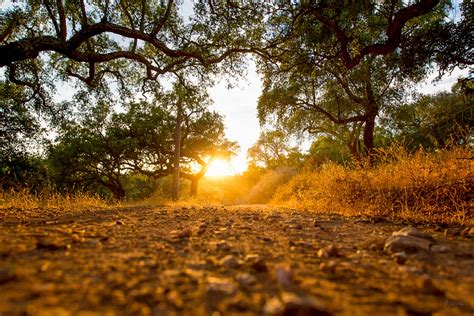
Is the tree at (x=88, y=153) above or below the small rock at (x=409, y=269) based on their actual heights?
above

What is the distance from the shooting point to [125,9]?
8.26 meters

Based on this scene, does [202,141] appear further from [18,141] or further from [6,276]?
[6,276]

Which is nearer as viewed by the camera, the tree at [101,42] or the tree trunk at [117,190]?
the tree at [101,42]

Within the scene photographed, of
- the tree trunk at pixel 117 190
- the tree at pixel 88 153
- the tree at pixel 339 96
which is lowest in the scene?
the tree trunk at pixel 117 190

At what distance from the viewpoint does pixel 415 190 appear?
16.1ft

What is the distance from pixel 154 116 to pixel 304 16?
45.4 feet

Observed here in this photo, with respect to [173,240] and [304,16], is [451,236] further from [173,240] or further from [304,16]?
[304,16]

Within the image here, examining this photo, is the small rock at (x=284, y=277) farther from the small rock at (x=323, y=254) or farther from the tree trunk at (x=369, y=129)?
the tree trunk at (x=369, y=129)

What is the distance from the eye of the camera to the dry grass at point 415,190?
421 cm

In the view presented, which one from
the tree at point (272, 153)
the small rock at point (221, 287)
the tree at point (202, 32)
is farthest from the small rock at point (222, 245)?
the tree at point (272, 153)

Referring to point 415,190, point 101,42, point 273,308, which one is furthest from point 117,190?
point 273,308

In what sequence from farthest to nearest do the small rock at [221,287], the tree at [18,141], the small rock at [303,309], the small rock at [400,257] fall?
1. the tree at [18,141]
2. the small rock at [400,257]
3. the small rock at [221,287]
4. the small rock at [303,309]

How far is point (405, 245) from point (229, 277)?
1696 millimetres

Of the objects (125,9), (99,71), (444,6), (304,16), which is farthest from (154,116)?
(444,6)
